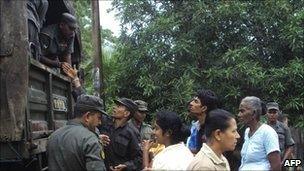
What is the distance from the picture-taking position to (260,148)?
400 cm

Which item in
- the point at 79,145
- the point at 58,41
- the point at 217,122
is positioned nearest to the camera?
the point at 217,122

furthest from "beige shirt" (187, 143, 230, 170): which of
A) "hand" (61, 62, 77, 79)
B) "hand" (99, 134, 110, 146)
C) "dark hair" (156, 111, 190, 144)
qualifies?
"hand" (61, 62, 77, 79)

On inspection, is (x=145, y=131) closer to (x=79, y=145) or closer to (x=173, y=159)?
(x=79, y=145)

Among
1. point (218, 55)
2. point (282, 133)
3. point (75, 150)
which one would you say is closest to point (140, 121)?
point (282, 133)

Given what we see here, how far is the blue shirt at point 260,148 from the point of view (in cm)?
396

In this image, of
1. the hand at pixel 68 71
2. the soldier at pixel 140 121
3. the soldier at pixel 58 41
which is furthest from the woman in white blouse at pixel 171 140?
the soldier at pixel 140 121

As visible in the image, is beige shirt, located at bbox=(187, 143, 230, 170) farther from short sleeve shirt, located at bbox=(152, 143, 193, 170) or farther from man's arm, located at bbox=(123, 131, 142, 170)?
man's arm, located at bbox=(123, 131, 142, 170)

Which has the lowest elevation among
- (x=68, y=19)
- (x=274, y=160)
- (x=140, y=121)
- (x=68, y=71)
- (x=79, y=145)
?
(x=274, y=160)

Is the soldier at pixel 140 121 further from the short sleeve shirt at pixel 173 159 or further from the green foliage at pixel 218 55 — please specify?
the short sleeve shirt at pixel 173 159

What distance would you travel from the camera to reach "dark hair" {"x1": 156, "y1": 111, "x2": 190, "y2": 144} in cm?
313

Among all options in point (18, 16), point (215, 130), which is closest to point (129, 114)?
point (18, 16)

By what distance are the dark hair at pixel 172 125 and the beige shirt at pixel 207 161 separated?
1.18 feet

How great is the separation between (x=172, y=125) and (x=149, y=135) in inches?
129

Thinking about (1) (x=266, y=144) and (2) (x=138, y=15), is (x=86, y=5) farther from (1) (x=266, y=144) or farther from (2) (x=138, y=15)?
(1) (x=266, y=144)
